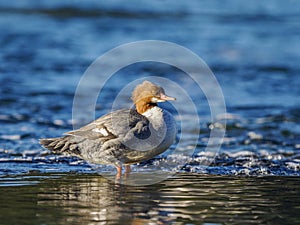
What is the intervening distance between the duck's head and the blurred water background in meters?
0.86

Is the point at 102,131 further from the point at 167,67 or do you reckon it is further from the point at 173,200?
the point at 167,67

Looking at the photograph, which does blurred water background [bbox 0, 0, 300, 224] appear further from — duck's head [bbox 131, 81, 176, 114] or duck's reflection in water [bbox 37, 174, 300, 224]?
duck's head [bbox 131, 81, 176, 114]

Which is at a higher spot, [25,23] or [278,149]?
[25,23]

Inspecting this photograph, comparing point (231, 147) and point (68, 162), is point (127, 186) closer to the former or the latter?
point (68, 162)

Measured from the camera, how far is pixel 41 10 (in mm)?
25641

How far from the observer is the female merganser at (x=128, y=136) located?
7840 mm

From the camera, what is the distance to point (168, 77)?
53.2 ft

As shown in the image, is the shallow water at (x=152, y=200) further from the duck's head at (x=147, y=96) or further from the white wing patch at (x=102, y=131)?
the duck's head at (x=147, y=96)

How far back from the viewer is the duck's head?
→ 8.13 metres

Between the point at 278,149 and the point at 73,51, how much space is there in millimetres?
9924

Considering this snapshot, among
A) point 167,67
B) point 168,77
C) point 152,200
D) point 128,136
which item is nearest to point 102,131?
point 128,136

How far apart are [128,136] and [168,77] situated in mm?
8447

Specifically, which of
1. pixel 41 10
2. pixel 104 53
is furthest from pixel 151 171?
pixel 41 10

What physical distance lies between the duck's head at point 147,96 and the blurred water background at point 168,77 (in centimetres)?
86
